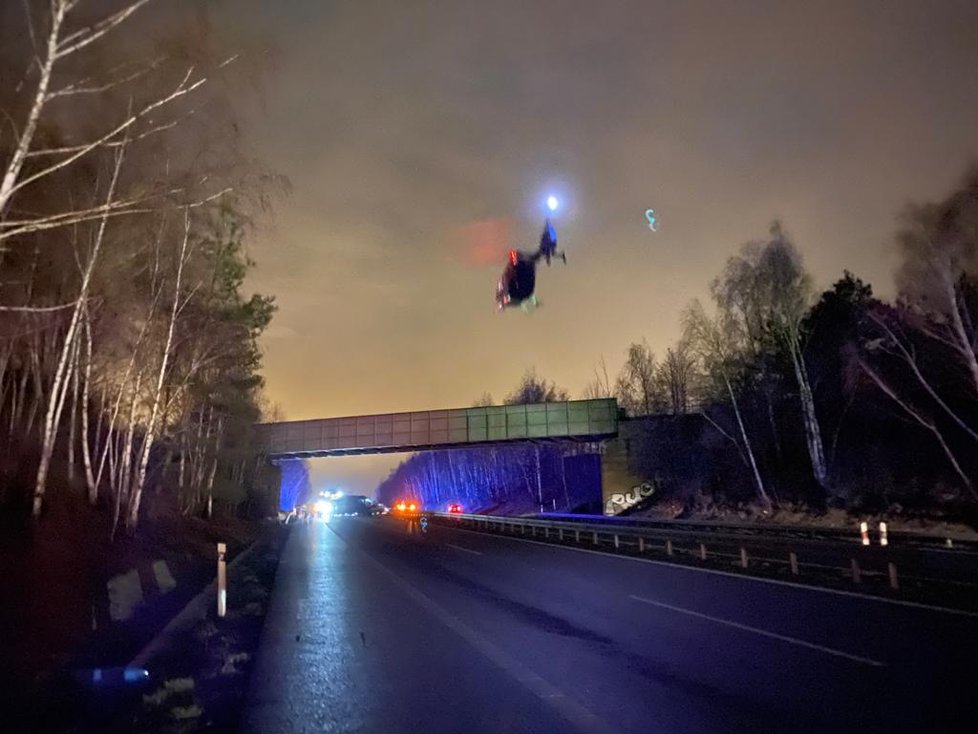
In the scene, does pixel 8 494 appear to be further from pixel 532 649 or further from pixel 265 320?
pixel 265 320

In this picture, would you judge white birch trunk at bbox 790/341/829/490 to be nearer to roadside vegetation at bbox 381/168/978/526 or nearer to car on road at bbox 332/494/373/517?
roadside vegetation at bbox 381/168/978/526

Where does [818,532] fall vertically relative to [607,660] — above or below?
above

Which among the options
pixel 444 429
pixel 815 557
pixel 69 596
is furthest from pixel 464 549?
pixel 444 429

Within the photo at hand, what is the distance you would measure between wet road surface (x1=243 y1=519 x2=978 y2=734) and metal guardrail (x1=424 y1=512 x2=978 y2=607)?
2314 mm

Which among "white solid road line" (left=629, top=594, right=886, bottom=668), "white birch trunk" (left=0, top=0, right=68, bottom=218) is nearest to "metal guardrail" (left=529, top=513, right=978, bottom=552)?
"white solid road line" (left=629, top=594, right=886, bottom=668)

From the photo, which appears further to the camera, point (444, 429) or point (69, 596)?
point (444, 429)

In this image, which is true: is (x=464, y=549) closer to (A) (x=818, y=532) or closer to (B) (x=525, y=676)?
(A) (x=818, y=532)

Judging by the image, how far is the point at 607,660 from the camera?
9.48m

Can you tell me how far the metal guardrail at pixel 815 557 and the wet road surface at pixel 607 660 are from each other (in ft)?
7.59

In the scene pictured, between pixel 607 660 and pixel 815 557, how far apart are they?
534 inches

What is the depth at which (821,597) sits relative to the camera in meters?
15.0

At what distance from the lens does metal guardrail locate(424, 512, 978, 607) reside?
1603cm

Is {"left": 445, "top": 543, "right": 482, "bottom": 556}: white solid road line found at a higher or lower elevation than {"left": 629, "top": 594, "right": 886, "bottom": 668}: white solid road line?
higher

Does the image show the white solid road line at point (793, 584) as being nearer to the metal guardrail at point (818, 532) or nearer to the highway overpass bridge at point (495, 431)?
the metal guardrail at point (818, 532)
